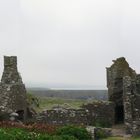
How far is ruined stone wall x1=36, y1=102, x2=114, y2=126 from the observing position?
39.3 m

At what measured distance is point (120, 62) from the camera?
4494cm

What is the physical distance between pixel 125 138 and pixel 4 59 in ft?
35.8

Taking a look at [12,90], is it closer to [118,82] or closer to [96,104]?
[96,104]

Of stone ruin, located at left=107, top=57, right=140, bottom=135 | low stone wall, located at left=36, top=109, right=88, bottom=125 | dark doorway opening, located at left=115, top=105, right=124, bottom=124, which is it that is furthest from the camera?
dark doorway opening, located at left=115, top=105, right=124, bottom=124

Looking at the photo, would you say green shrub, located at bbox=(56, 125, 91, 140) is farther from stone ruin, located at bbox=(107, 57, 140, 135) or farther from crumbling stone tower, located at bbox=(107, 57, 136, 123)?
crumbling stone tower, located at bbox=(107, 57, 136, 123)

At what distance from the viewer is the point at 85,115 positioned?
40.5 m

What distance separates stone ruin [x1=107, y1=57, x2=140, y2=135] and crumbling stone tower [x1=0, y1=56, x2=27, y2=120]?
6.92 metres

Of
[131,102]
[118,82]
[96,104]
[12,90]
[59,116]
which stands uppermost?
[118,82]

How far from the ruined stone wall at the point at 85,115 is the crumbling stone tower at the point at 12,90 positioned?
167cm

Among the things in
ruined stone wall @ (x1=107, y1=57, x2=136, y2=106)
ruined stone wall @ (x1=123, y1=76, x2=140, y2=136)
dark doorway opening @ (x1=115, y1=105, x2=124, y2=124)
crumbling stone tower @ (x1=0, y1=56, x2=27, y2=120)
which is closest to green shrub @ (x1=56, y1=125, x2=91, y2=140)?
ruined stone wall @ (x1=123, y1=76, x2=140, y2=136)

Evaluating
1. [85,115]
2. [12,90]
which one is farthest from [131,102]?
[12,90]

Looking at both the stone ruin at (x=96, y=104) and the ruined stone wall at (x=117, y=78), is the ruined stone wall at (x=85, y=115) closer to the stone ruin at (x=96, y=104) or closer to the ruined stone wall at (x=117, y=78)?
the stone ruin at (x=96, y=104)

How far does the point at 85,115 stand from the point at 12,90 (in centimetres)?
526

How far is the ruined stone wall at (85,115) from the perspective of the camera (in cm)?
3931
